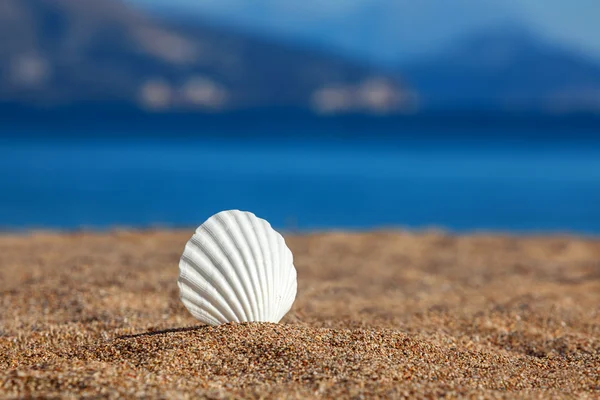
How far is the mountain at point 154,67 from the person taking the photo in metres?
140

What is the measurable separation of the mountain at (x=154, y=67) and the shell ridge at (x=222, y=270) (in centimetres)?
12770

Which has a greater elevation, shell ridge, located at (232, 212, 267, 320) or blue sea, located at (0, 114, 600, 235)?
blue sea, located at (0, 114, 600, 235)

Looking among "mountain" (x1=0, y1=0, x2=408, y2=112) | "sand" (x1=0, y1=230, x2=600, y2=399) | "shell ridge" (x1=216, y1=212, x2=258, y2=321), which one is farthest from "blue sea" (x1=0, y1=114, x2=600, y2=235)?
"mountain" (x1=0, y1=0, x2=408, y2=112)

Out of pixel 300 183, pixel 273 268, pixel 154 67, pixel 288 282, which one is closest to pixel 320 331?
pixel 288 282

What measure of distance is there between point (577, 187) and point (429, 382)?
26.0 m

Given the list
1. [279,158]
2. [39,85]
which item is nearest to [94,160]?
[279,158]

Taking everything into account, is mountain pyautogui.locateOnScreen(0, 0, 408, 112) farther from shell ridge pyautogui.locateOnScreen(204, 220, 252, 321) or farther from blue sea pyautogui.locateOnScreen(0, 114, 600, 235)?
shell ridge pyautogui.locateOnScreen(204, 220, 252, 321)

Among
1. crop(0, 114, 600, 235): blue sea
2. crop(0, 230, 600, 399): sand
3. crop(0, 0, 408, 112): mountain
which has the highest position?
crop(0, 0, 408, 112): mountain

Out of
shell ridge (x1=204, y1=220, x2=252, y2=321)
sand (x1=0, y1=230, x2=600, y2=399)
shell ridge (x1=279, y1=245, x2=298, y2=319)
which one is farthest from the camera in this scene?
shell ridge (x1=279, y1=245, x2=298, y2=319)

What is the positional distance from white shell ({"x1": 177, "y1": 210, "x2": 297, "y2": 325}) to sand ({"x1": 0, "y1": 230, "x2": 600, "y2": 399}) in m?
0.15

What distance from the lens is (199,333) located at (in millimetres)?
4523

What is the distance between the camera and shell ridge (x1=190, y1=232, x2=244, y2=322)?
4438mm

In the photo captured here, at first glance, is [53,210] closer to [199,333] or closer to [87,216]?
[87,216]

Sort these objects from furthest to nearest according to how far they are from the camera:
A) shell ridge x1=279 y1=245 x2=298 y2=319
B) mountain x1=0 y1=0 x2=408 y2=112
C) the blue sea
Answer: mountain x1=0 y1=0 x2=408 y2=112, the blue sea, shell ridge x1=279 y1=245 x2=298 y2=319
